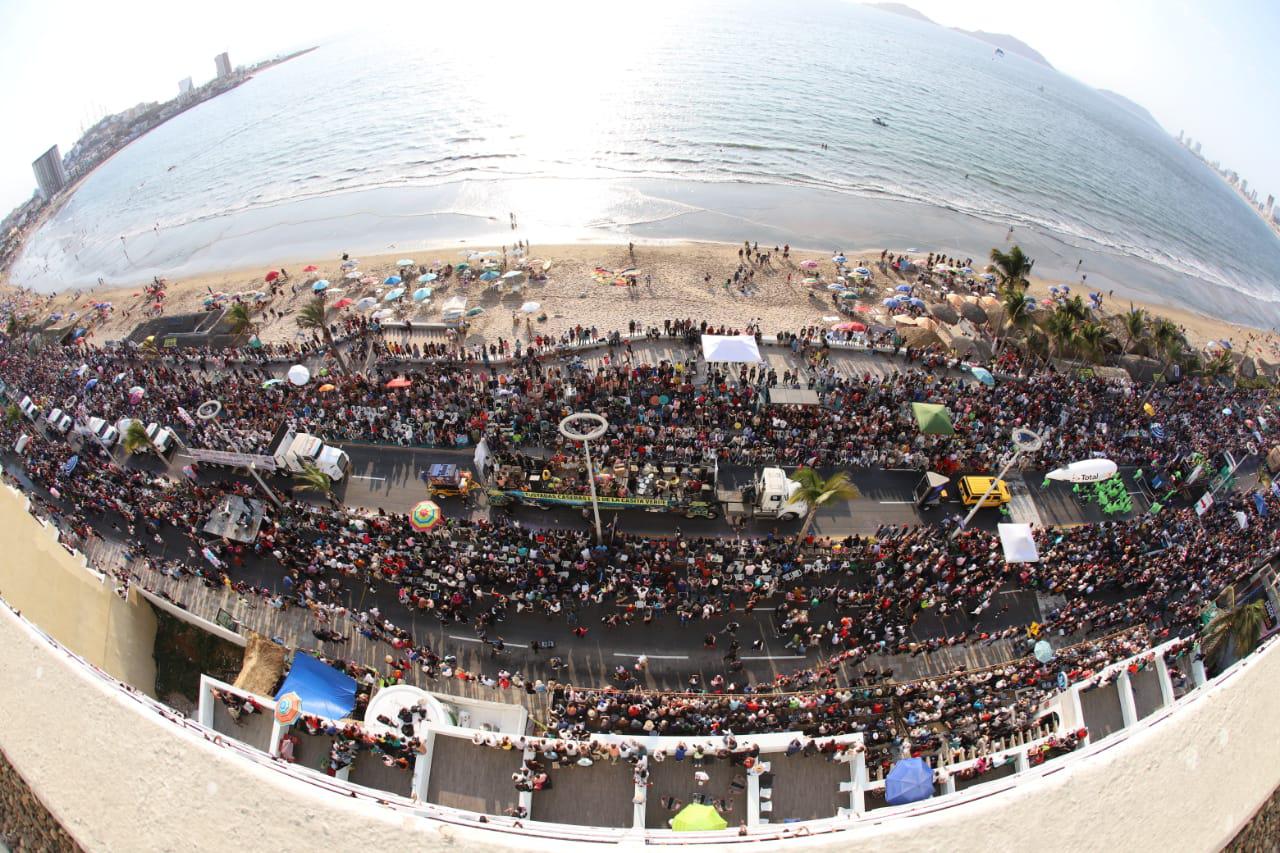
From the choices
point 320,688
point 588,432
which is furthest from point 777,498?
point 320,688

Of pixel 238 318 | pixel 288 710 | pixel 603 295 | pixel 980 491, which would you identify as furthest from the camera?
pixel 603 295

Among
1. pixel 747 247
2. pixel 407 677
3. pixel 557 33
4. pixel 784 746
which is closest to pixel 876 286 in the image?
pixel 747 247

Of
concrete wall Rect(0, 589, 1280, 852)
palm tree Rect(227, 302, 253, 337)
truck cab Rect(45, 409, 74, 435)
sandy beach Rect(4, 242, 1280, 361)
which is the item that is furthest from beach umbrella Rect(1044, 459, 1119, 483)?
truck cab Rect(45, 409, 74, 435)

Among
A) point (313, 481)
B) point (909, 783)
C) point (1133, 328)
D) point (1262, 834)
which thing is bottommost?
point (1262, 834)

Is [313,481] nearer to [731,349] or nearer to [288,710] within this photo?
[288,710]

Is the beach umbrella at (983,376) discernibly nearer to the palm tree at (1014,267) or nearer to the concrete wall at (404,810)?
the palm tree at (1014,267)
